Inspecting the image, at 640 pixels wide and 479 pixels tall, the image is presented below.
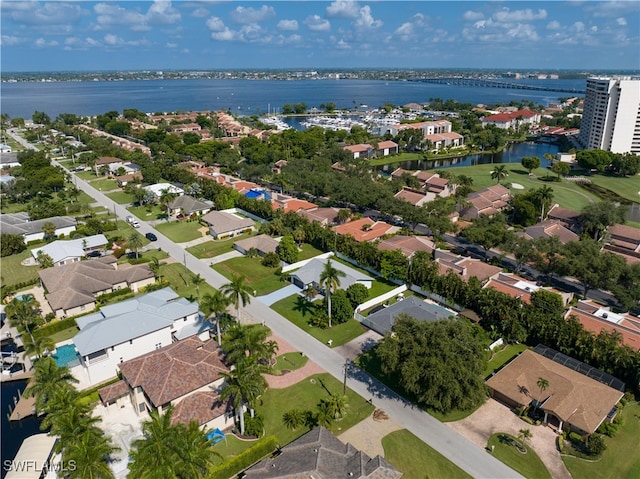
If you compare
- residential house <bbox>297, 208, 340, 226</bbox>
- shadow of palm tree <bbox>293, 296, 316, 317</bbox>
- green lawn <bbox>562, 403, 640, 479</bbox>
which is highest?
residential house <bbox>297, 208, 340, 226</bbox>

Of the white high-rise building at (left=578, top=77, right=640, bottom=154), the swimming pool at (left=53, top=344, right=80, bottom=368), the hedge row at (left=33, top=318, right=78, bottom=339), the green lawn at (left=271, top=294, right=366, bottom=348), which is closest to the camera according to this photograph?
the swimming pool at (left=53, top=344, right=80, bottom=368)

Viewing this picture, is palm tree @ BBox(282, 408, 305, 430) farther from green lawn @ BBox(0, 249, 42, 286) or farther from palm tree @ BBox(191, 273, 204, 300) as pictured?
green lawn @ BBox(0, 249, 42, 286)

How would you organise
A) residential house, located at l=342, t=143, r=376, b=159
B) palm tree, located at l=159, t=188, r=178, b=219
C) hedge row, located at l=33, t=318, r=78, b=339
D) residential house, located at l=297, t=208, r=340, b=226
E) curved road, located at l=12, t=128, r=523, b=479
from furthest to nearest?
residential house, located at l=342, t=143, r=376, b=159 → palm tree, located at l=159, t=188, r=178, b=219 → residential house, located at l=297, t=208, r=340, b=226 → hedge row, located at l=33, t=318, r=78, b=339 → curved road, located at l=12, t=128, r=523, b=479

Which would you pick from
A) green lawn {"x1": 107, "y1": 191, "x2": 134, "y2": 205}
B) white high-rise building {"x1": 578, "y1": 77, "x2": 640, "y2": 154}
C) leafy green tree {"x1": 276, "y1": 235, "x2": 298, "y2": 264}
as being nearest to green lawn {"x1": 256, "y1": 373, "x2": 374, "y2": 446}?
leafy green tree {"x1": 276, "y1": 235, "x2": 298, "y2": 264}

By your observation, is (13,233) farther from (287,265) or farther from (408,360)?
→ (408,360)

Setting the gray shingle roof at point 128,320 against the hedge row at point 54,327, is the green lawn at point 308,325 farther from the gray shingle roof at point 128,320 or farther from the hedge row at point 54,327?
the hedge row at point 54,327

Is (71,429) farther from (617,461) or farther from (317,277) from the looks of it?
(617,461)

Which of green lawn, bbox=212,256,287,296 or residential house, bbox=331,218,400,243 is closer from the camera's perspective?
green lawn, bbox=212,256,287,296

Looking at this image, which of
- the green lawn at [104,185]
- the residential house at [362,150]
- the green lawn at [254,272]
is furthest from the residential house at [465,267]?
the green lawn at [104,185]
